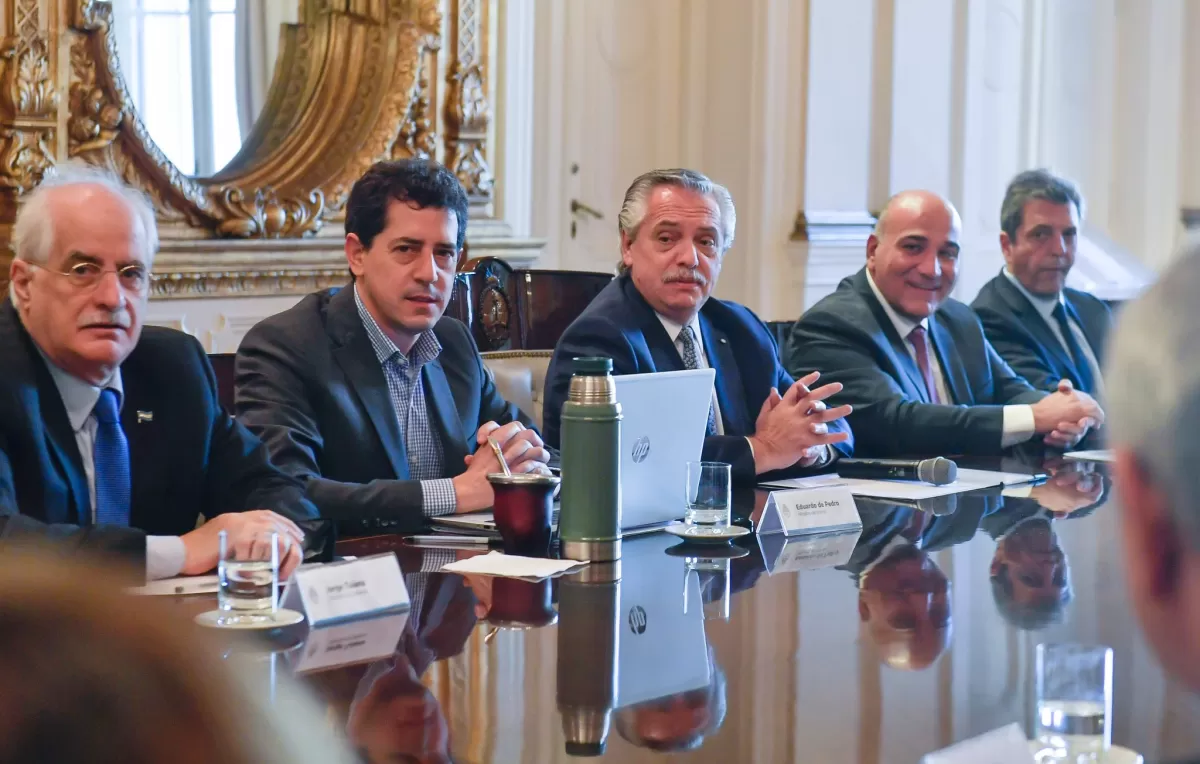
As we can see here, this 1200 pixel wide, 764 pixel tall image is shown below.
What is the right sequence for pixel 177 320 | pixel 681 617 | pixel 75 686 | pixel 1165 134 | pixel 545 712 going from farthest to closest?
pixel 1165 134
pixel 177 320
pixel 681 617
pixel 545 712
pixel 75 686

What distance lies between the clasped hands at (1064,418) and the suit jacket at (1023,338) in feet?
2.55

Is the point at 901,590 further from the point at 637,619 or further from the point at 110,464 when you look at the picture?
the point at 110,464

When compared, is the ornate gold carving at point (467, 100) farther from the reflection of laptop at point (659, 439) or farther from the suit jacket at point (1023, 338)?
the reflection of laptop at point (659, 439)

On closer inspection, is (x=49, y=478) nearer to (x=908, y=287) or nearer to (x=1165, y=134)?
(x=908, y=287)

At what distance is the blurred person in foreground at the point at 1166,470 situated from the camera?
0.51 meters

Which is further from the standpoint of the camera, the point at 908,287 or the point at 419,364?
the point at 908,287

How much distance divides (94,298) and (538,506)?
26.8 inches

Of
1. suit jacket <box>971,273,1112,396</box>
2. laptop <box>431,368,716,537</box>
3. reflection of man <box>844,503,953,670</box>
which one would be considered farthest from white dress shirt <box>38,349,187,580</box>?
suit jacket <box>971,273,1112,396</box>

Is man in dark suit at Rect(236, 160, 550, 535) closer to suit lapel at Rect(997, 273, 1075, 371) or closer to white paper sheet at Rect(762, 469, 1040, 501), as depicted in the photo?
white paper sheet at Rect(762, 469, 1040, 501)

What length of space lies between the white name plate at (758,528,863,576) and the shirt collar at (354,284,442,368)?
33.0 inches

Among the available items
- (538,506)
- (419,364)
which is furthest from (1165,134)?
(538,506)

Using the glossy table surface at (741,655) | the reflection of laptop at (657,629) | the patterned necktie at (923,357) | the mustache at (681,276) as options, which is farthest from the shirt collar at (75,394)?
the patterned necktie at (923,357)

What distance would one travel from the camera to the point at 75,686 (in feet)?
1.39

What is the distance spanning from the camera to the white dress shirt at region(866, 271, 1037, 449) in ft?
11.1
